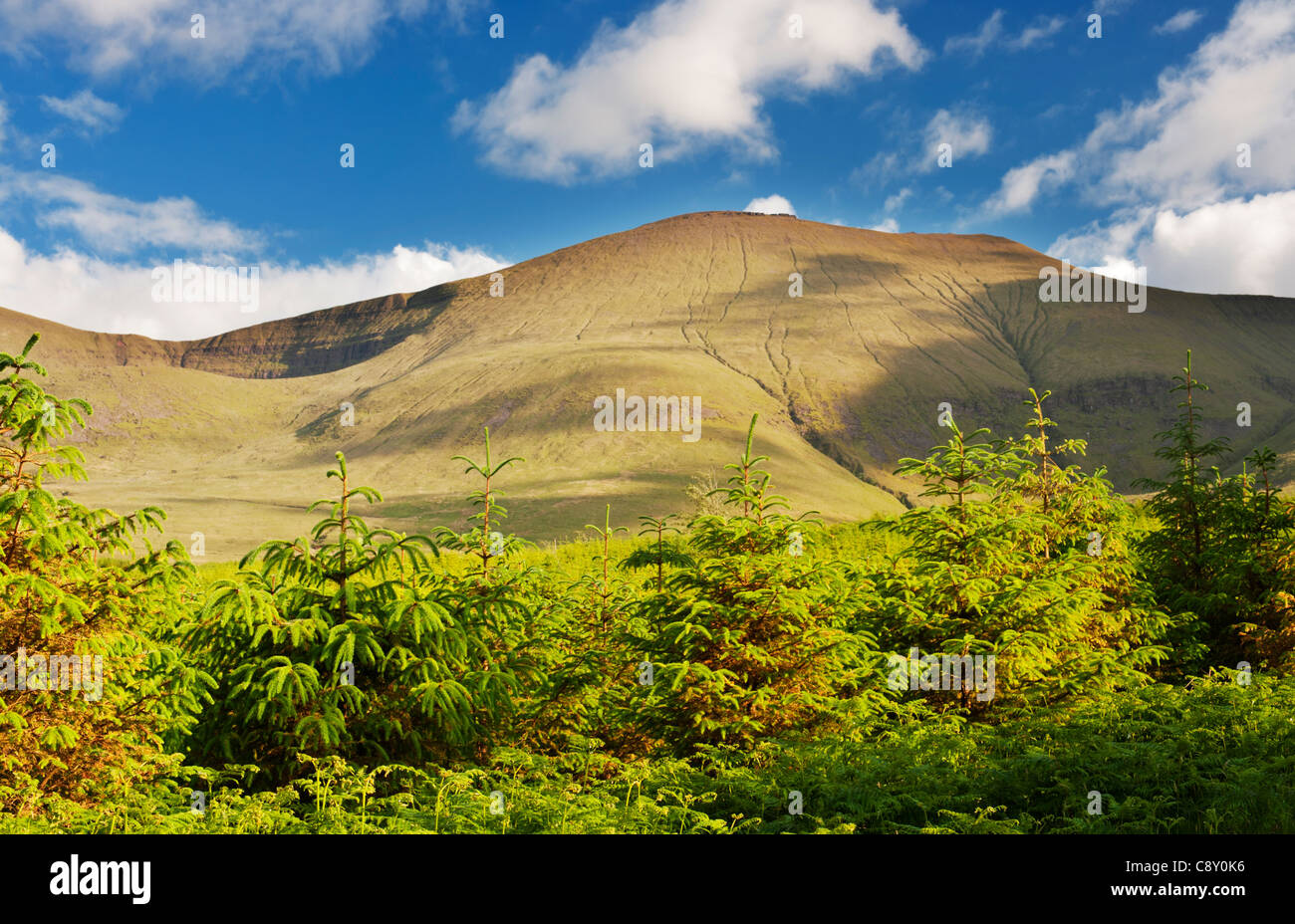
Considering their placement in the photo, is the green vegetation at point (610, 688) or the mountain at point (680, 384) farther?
the mountain at point (680, 384)

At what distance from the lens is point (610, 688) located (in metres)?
8.41

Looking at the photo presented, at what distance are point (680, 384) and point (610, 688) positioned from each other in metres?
96.6

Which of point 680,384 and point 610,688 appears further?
point 680,384

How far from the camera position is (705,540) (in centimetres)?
781

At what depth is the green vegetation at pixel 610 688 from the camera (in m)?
5.43

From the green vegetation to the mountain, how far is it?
55.0m

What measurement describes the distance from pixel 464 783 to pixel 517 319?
155m

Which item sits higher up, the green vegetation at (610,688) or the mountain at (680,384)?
the mountain at (680,384)

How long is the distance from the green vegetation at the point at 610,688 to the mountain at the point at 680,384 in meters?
55.0

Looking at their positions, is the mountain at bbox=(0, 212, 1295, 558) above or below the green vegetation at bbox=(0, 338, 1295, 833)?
above

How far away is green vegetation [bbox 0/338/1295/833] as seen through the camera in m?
5.43

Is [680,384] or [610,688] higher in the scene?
[680,384]
